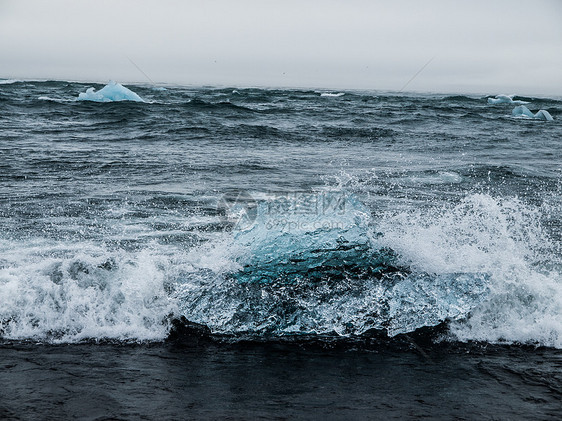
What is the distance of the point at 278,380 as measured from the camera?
352 cm

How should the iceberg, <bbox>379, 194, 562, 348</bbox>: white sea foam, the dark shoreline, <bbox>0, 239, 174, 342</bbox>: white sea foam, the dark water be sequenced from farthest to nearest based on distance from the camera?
1. the iceberg
2. <bbox>379, 194, 562, 348</bbox>: white sea foam
3. <bbox>0, 239, 174, 342</bbox>: white sea foam
4. the dark water
5. the dark shoreline

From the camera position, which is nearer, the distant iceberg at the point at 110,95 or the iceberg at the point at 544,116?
the distant iceberg at the point at 110,95

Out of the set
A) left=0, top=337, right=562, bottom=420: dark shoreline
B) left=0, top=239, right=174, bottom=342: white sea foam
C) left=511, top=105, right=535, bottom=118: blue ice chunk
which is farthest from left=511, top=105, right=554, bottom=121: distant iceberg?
left=0, top=239, right=174, bottom=342: white sea foam

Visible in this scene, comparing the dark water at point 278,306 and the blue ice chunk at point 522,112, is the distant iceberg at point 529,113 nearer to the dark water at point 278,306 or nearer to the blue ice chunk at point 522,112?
the blue ice chunk at point 522,112

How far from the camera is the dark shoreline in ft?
10.3

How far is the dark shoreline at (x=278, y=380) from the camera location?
3131mm

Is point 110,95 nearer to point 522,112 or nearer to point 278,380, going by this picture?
point 522,112

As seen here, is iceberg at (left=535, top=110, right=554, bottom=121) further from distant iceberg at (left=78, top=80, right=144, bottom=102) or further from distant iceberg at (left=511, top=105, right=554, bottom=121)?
distant iceberg at (left=78, top=80, right=144, bottom=102)

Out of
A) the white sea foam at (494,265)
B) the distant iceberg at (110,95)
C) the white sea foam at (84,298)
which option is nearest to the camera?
the white sea foam at (84,298)

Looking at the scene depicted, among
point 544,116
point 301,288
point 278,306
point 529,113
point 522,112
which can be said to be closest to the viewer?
point 278,306

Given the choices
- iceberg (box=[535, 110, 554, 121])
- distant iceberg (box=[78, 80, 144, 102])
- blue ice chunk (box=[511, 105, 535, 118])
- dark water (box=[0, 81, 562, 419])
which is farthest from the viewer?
blue ice chunk (box=[511, 105, 535, 118])

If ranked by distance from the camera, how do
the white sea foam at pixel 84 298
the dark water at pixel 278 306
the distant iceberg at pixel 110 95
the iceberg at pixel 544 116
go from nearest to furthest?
Result: the dark water at pixel 278 306 < the white sea foam at pixel 84 298 < the distant iceberg at pixel 110 95 < the iceberg at pixel 544 116

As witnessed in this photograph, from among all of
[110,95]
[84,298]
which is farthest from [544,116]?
[84,298]

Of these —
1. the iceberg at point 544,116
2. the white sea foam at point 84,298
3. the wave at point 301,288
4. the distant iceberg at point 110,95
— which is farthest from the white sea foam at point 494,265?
the iceberg at point 544,116
